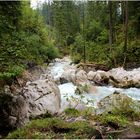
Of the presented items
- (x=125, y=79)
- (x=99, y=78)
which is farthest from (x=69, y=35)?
(x=125, y=79)

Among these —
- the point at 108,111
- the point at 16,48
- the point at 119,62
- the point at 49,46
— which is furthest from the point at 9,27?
the point at 49,46

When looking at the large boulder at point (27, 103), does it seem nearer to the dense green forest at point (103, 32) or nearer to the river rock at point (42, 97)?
the river rock at point (42, 97)

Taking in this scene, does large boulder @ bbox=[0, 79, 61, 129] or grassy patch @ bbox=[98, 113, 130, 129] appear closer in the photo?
grassy patch @ bbox=[98, 113, 130, 129]

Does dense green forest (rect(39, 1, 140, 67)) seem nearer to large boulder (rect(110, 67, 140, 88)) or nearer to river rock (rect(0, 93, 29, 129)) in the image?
large boulder (rect(110, 67, 140, 88))

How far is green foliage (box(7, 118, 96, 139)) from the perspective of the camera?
24.5ft

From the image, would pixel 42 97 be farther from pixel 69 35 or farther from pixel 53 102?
pixel 69 35

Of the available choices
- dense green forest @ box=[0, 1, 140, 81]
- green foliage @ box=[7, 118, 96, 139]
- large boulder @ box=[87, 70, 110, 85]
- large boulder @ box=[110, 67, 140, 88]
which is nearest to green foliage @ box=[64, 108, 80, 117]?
green foliage @ box=[7, 118, 96, 139]

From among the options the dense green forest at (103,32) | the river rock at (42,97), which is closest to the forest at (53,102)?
the river rock at (42,97)

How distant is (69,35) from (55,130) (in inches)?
1728

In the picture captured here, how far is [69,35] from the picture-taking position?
5131 centimetres

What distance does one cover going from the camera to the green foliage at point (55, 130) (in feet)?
24.5

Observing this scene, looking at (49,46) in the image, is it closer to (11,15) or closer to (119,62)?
(119,62)

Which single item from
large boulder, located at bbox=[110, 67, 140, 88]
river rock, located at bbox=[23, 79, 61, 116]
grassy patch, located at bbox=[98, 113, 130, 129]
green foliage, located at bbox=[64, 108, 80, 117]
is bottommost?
large boulder, located at bbox=[110, 67, 140, 88]

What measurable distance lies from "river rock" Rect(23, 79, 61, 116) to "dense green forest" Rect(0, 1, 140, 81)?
3.12 ft
